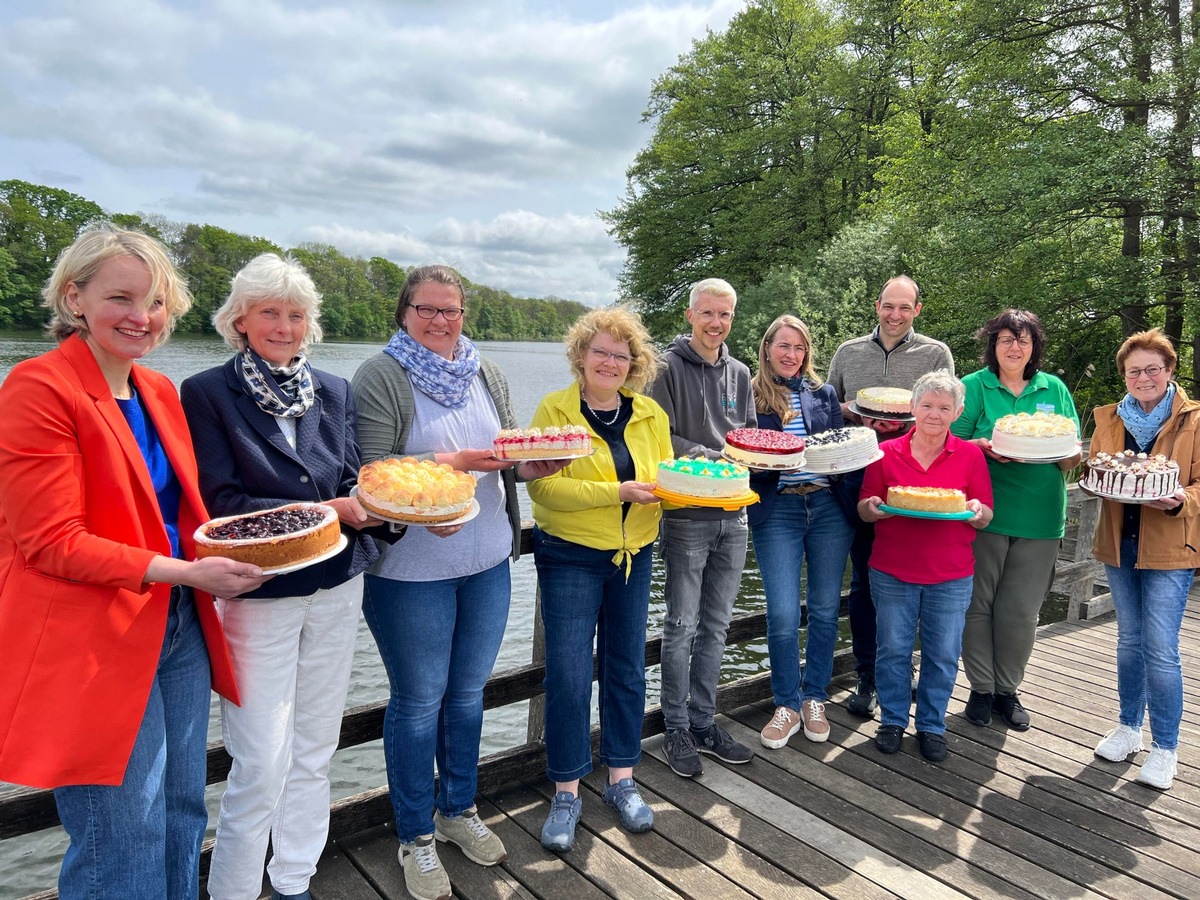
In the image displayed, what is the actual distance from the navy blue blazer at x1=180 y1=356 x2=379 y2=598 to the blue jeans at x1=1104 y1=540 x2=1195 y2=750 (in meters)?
4.26

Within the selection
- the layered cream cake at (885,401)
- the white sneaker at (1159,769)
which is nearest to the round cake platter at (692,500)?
the layered cream cake at (885,401)

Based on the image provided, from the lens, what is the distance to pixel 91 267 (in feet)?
7.31

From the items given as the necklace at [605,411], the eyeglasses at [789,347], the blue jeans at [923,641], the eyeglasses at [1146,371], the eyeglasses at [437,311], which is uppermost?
the eyeglasses at [437,311]

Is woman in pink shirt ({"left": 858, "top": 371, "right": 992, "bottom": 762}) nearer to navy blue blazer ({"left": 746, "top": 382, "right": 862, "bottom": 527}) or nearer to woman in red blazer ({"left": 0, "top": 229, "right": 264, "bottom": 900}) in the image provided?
navy blue blazer ({"left": 746, "top": 382, "right": 862, "bottom": 527})

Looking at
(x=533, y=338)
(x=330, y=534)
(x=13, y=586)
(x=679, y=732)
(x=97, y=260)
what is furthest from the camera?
(x=533, y=338)

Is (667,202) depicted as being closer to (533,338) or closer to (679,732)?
(679,732)

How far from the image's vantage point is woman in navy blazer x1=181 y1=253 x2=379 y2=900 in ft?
8.75

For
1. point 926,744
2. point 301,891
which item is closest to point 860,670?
point 926,744

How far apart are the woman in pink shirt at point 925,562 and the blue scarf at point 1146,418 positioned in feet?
2.81

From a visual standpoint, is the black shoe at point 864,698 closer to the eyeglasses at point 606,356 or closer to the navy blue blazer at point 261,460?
the eyeglasses at point 606,356

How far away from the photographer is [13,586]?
2.09 metres

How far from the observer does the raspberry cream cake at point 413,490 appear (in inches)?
110

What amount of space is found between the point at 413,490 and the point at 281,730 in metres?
0.96

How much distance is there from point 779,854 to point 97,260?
357cm
